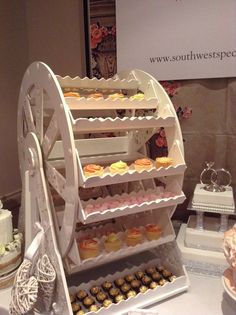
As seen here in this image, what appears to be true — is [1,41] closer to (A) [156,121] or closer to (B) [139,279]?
(A) [156,121]

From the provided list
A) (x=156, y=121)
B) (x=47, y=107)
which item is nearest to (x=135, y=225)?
(x=156, y=121)

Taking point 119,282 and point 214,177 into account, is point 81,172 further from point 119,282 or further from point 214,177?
point 214,177

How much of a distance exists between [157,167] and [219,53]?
0.55m

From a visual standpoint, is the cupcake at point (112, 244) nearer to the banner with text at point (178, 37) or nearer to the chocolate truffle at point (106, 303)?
the chocolate truffle at point (106, 303)

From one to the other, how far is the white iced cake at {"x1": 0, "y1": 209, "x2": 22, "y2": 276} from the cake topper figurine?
75cm

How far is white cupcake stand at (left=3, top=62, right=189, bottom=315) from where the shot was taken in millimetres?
795

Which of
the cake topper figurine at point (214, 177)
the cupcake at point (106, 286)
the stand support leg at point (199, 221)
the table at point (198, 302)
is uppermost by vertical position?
the cake topper figurine at point (214, 177)

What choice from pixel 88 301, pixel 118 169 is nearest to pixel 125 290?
pixel 88 301

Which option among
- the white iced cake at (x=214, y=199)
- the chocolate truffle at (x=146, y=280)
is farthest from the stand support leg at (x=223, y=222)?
the chocolate truffle at (x=146, y=280)

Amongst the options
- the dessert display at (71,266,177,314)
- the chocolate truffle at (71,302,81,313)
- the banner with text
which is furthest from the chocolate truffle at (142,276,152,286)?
the banner with text

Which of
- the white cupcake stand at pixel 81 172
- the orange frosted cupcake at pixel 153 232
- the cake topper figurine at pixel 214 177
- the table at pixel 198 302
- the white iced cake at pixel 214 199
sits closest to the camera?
the white cupcake stand at pixel 81 172

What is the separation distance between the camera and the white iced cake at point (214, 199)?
1.12 m

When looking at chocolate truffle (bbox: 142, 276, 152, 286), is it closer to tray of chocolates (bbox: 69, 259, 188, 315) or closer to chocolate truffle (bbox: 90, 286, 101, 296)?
tray of chocolates (bbox: 69, 259, 188, 315)

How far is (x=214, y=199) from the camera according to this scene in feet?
3.73
